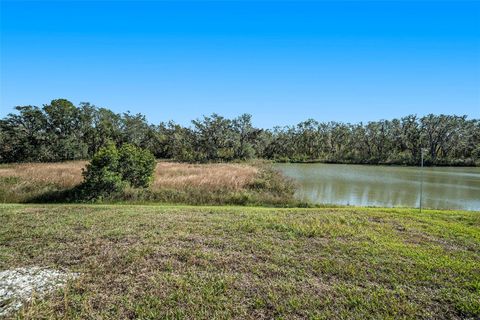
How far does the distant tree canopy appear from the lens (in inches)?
1441

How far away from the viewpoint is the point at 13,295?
3441mm

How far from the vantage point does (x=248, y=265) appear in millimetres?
4387

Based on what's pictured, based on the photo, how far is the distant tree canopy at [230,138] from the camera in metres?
36.6

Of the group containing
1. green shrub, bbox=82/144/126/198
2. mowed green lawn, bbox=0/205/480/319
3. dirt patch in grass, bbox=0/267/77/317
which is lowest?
dirt patch in grass, bbox=0/267/77/317

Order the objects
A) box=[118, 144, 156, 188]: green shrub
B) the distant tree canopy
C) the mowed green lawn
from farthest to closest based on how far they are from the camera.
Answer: the distant tree canopy, box=[118, 144, 156, 188]: green shrub, the mowed green lawn

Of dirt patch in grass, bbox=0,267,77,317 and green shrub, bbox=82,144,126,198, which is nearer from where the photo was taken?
dirt patch in grass, bbox=0,267,77,317

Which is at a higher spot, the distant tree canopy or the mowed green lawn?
the distant tree canopy

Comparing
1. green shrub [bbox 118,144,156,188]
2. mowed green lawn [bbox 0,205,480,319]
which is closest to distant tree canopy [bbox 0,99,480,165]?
green shrub [bbox 118,144,156,188]

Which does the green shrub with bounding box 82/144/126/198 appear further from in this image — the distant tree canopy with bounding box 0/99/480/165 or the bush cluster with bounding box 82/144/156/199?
the distant tree canopy with bounding box 0/99/480/165

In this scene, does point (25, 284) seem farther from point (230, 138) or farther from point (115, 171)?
point (230, 138)

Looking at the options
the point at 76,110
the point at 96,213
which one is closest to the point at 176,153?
the point at 76,110

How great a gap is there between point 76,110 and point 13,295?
4320 cm

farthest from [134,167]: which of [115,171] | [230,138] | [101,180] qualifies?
[230,138]

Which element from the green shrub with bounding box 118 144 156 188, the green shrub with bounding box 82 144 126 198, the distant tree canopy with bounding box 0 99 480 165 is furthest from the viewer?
the distant tree canopy with bounding box 0 99 480 165
